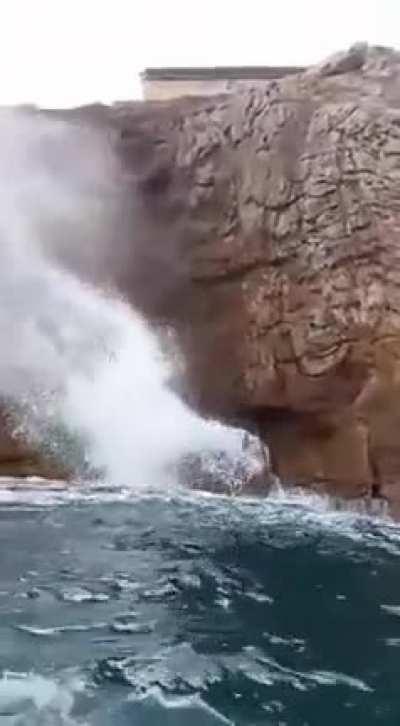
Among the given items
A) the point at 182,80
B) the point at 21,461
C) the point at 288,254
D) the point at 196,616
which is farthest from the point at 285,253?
the point at 182,80

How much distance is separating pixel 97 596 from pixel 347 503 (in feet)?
11.7

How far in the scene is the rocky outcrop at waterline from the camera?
9.85 metres

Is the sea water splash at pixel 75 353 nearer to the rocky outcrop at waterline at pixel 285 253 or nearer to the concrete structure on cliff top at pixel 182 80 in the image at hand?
the rocky outcrop at waterline at pixel 285 253

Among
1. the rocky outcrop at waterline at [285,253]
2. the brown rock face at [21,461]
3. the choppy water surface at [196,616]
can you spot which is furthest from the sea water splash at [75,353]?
the choppy water surface at [196,616]

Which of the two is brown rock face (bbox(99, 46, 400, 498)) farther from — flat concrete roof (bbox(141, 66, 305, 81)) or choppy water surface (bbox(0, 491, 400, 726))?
flat concrete roof (bbox(141, 66, 305, 81))

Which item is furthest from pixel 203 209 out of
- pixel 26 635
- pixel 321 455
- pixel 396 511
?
pixel 26 635

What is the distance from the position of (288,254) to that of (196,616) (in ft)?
15.9

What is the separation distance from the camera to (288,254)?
34.0 feet

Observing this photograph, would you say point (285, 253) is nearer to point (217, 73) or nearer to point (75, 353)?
point (75, 353)

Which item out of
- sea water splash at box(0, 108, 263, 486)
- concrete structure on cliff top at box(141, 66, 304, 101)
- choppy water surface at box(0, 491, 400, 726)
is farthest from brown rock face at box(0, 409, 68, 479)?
concrete structure on cliff top at box(141, 66, 304, 101)

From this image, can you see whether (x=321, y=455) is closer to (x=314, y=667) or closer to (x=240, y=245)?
(x=240, y=245)

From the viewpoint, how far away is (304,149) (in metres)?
10.3

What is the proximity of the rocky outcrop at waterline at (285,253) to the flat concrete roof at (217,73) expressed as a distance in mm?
5314

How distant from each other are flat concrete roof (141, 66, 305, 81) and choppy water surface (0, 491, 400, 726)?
9523 millimetres
